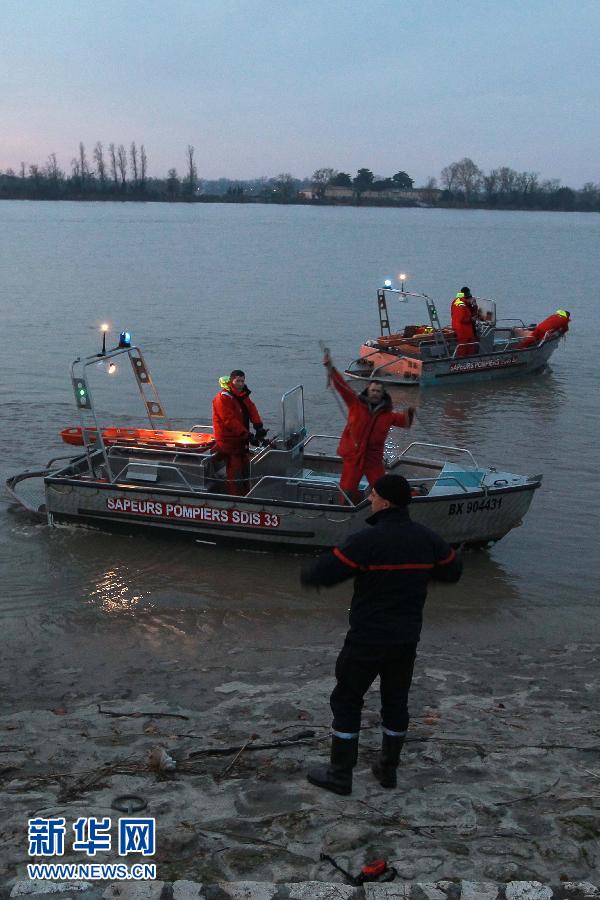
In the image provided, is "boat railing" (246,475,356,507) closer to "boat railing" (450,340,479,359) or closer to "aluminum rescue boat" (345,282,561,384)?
"aluminum rescue boat" (345,282,561,384)

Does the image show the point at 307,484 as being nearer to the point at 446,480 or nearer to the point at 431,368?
the point at 446,480

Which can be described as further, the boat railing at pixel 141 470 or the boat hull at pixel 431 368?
the boat hull at pixel 431 368

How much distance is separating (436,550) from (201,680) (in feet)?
10.6

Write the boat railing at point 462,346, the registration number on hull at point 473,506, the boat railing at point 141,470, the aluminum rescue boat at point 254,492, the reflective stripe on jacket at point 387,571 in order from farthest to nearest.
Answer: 1. the boat railing at point 462,346
2. the boat railing at point 141,470
3. the aluminum rescue boat at point 254,492
4. the registration number on hull at point 473,506
5. the reflective stripe on jacket at point 387,571

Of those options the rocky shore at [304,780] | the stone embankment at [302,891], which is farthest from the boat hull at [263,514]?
the stone embankment at [302,891]

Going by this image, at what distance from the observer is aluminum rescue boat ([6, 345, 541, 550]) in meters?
10.1

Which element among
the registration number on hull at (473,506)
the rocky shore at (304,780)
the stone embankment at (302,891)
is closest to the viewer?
the stone embankment at (302,891)

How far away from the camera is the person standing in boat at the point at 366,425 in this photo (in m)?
9.31

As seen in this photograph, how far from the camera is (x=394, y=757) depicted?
5031 millimetres

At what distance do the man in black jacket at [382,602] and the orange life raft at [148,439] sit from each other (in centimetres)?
641

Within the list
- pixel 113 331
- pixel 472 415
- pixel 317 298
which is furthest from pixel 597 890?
pixel 317 298

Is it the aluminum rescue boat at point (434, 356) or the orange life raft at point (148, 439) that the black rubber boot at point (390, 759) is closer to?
the orange life raft at point (148, 439)

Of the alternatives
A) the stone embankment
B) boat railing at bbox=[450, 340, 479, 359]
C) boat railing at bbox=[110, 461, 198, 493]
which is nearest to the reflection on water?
boat railing at bbox=[110, 461, 198, 493]

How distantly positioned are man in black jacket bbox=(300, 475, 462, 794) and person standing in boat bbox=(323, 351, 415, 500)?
14.6 ft
